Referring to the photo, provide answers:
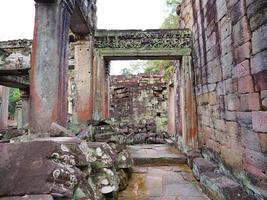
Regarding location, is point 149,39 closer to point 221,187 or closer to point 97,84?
point 97,84

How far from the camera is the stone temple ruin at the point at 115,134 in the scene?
2.07m

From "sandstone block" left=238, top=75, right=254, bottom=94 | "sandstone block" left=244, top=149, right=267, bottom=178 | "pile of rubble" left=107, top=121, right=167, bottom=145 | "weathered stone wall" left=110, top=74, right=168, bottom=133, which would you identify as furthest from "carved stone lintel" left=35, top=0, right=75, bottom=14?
"weathered stone wall" left=110, top=74, right=168, bottom=133

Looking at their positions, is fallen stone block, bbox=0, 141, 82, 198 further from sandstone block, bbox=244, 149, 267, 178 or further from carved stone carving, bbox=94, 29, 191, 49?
carved stone carving, bbox=94, 29, 191, 49

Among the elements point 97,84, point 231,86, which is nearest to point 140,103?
point 97,84

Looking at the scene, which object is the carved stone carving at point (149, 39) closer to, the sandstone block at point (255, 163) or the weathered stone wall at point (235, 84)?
the weathered stone wall at point (235, 84)

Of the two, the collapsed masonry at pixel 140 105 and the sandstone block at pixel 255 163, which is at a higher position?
→ the collapsed masonry at pixel 140 105

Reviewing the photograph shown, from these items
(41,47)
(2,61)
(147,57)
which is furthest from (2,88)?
(41,47)

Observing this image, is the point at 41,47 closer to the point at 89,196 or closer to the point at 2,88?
the point at 89,196

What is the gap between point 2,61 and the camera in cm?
681

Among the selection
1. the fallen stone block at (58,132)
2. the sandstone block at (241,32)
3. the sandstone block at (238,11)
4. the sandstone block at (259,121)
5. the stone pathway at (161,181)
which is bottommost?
the stone pathway at (161,181)

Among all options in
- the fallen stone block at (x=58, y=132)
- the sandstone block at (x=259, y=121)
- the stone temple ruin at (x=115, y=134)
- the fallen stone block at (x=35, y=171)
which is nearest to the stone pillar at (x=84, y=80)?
the stone temple ruin at (x=115, y=134)

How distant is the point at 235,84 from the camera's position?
3.38 meters

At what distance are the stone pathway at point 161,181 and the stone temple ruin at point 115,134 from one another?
0.02 metres

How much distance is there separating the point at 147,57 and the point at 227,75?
107 inches
